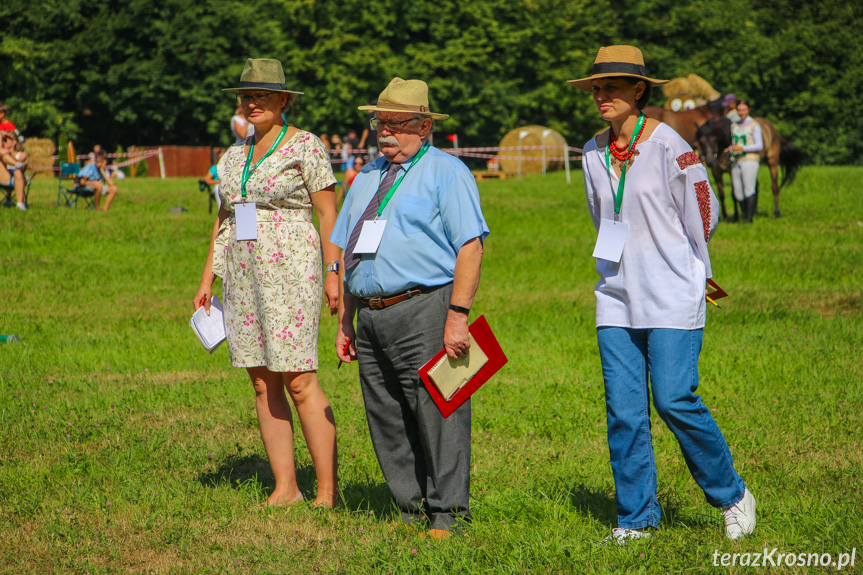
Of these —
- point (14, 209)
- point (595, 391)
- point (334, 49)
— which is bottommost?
point (595, 391)

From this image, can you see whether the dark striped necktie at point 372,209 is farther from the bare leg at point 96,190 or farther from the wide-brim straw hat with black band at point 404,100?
the bare leg at point 96,190

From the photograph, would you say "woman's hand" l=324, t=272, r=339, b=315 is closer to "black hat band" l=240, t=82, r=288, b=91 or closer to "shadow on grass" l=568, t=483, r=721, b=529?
"black hat band" l=240, t=82, r=288, b=91

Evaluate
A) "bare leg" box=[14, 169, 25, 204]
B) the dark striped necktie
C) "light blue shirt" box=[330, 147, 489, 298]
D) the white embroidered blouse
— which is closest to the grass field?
the white embroidered blouse

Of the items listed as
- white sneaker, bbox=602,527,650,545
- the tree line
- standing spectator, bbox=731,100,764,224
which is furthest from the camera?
the tree line

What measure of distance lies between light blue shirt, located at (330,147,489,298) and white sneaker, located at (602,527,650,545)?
52.5 inches

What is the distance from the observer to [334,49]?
46.6 meters

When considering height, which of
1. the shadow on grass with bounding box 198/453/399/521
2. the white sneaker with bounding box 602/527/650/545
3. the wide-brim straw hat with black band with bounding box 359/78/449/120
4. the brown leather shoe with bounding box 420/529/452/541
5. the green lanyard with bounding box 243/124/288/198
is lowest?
the shadow on grass with bounding box 198/453/399/521

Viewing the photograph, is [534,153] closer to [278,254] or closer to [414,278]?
[278,254]

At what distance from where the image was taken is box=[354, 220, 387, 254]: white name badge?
411cm

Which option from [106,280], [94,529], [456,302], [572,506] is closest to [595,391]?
[572,506]

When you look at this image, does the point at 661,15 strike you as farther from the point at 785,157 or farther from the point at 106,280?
the point at 106,280

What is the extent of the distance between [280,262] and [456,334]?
1085mm

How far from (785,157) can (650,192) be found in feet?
53.3

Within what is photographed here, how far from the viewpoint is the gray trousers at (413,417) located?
4.18m
